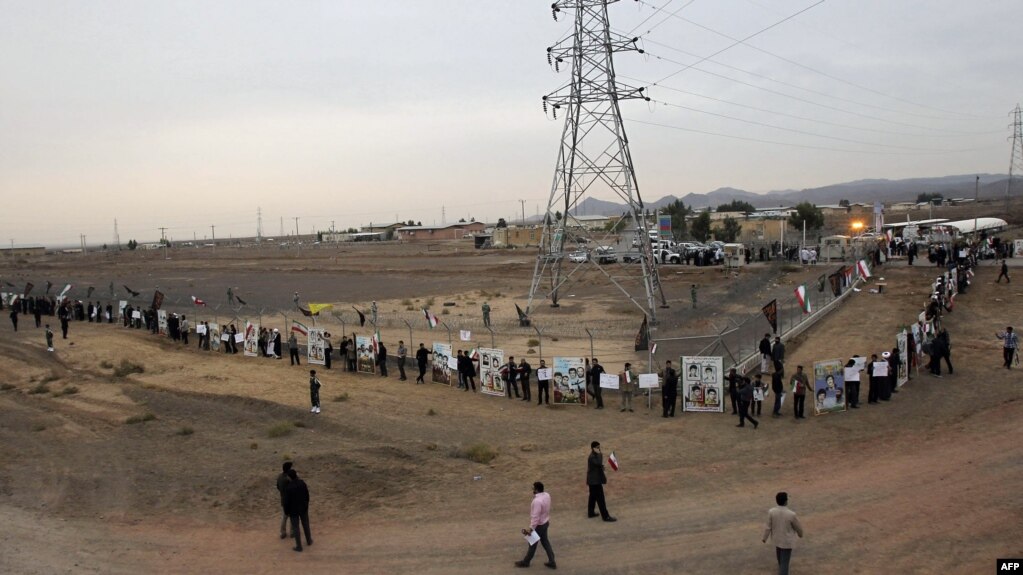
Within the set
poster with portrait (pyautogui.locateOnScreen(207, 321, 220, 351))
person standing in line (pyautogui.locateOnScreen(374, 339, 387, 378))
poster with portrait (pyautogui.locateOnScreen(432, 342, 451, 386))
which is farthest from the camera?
poster with portrait (pyautogui.locateOnScreen(207, 321, 220, 351))

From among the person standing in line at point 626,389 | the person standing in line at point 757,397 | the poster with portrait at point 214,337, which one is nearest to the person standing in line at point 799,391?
the person standing in line at point 757,397

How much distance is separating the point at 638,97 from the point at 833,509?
2438 centimetres

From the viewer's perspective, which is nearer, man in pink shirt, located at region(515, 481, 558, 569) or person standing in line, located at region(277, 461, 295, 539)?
man in pink shirt, located at region(515, 481, 558, 569)

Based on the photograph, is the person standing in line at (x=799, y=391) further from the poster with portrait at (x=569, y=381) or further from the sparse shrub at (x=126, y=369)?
the sparse shrub at (x=126, y=369)

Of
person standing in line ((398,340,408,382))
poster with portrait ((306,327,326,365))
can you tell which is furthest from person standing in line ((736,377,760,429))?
poster with portrait ((306,327,326,365))

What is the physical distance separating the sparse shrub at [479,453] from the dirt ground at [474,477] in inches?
12.5

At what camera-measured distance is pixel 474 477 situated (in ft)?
47.9

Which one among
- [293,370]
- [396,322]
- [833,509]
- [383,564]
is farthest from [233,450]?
A: [396,322]

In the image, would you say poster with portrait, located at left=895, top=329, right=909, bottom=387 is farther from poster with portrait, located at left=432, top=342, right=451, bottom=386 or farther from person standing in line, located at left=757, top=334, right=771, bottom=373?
poster with portrait, located at left=432, top=342, right=451, bottom=386

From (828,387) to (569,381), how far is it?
22.1 ft

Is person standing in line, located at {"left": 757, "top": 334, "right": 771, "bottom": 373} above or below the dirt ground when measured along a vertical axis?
above

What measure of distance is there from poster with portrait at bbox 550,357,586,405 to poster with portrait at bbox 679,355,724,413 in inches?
111

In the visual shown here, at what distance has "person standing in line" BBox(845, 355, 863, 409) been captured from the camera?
1803cm

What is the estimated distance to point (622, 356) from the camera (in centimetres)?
2462
